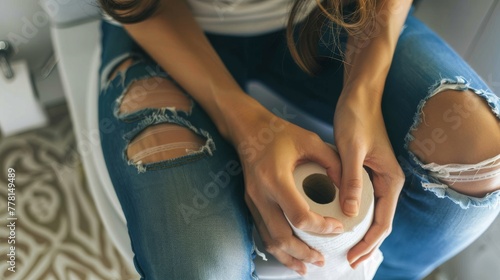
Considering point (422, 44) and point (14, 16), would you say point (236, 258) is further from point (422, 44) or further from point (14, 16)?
point (14, 16)

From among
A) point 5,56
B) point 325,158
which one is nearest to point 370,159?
point 325,158

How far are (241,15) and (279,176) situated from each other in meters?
0.27

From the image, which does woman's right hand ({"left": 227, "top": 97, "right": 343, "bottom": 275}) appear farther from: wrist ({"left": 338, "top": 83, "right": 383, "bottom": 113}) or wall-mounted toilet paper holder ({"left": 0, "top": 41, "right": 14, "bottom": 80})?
wall-mounted toilet paper holder ({"left": 0, "top": 41, "right": 14, "bottom": 80})

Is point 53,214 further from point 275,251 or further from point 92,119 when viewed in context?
point 275,251

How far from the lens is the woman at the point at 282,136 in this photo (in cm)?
58

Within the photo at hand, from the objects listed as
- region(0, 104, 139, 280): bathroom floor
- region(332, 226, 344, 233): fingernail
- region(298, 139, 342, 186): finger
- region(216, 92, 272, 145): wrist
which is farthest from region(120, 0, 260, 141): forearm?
region(0, 104, 139, 280): bathroom floor

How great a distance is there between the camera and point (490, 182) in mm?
596

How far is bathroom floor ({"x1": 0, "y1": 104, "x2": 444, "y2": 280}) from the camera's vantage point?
3.29ft

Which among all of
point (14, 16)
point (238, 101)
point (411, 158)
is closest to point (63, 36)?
point (14, 16)

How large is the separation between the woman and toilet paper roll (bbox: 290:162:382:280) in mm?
12

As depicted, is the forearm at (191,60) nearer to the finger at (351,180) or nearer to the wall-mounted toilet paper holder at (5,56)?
the finger at (351,180)

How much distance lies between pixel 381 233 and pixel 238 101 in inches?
9.7

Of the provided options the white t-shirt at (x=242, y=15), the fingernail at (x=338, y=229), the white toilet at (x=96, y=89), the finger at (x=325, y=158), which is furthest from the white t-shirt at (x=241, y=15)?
the fingernail at (x=338, y=229)

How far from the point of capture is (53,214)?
105 centimetres
